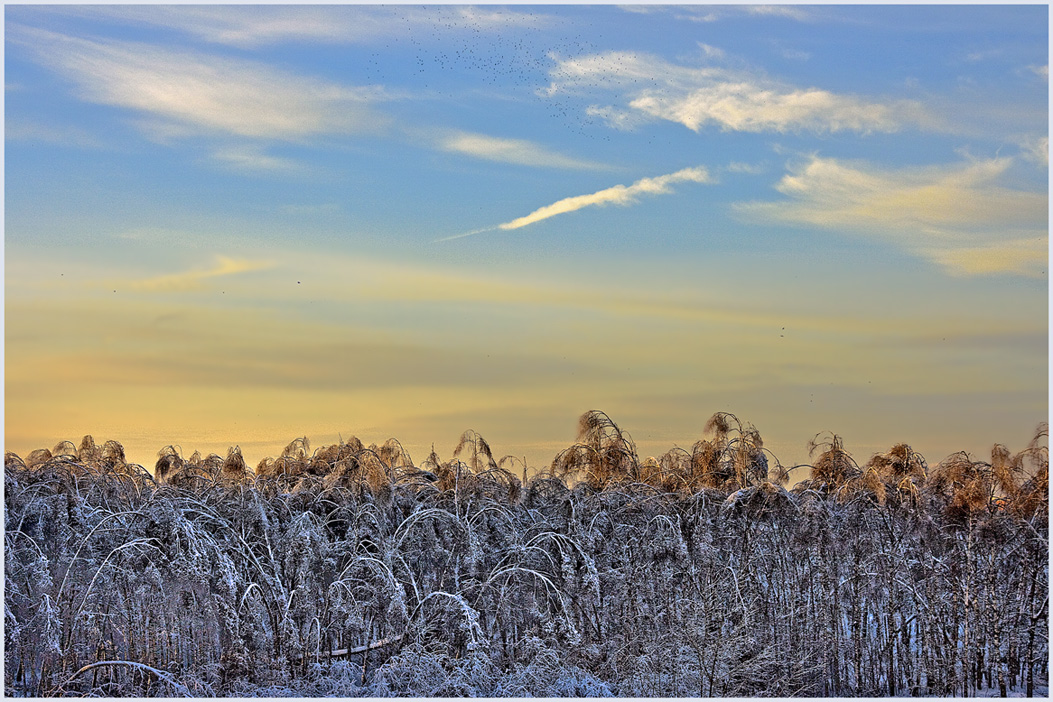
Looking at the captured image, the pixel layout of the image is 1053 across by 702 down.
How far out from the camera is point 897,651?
1299 centimetres

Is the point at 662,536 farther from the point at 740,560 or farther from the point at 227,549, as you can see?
the point at 227,549

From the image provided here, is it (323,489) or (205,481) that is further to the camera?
(205,481)

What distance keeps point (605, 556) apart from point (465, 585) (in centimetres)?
209

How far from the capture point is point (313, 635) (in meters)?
12.4

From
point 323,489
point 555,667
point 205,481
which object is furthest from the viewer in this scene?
point 205,481

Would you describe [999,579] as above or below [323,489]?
below

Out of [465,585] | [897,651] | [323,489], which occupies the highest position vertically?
[323,489]

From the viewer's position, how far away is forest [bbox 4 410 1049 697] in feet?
39.1

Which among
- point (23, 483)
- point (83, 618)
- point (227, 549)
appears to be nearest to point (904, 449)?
point (227, 549)

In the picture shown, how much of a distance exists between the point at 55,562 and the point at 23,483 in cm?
149

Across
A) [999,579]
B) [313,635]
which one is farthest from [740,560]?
[313,635]

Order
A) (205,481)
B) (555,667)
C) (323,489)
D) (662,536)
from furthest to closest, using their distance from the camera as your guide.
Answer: (205,481)
(323,489)
(662,536)
(555,667)

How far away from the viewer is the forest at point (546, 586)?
39.1ft

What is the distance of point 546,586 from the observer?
12.3m
